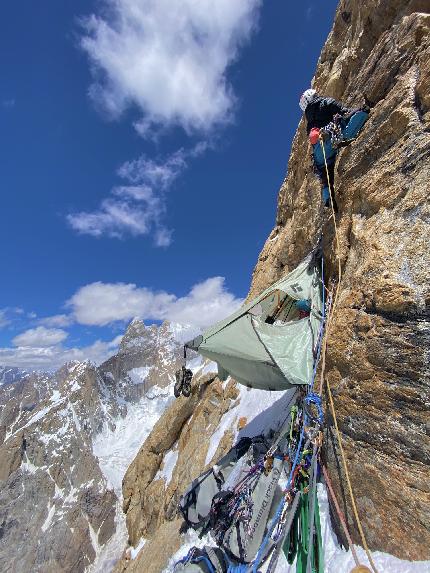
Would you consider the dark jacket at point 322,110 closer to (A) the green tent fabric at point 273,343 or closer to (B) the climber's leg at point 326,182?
(B) the climber's leg at point 326,182

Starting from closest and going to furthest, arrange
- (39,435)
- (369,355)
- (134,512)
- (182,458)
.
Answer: (369,355) < (182,458) < (134,512) < (39,435)

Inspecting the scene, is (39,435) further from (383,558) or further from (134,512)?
(383,558)

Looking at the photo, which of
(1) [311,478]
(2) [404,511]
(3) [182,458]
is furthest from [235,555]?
(3) [182,458]

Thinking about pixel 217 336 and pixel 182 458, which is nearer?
pixel 217 336

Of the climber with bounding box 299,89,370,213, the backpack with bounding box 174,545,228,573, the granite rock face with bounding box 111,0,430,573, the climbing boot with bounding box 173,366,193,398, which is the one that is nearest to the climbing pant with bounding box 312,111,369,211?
the climber with bounding box 299,89,370,213

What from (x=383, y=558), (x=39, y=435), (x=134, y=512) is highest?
(x=39, y=435)

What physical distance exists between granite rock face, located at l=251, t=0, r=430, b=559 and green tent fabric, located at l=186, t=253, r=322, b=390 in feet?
2.81

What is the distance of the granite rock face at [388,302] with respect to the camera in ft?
16.7

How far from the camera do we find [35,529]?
163 meters

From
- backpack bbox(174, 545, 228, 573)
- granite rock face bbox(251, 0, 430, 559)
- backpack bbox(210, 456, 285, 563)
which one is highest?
granite rock face bbox(251, 0, 430, 559)

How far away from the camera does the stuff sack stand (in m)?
9.44

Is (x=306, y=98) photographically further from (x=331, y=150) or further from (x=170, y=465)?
(x=170, y=465)

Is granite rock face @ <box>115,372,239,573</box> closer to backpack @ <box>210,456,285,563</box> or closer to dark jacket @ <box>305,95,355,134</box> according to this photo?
→ backpack @ <box>210,456,285,563</box>

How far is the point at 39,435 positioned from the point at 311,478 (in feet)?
753
